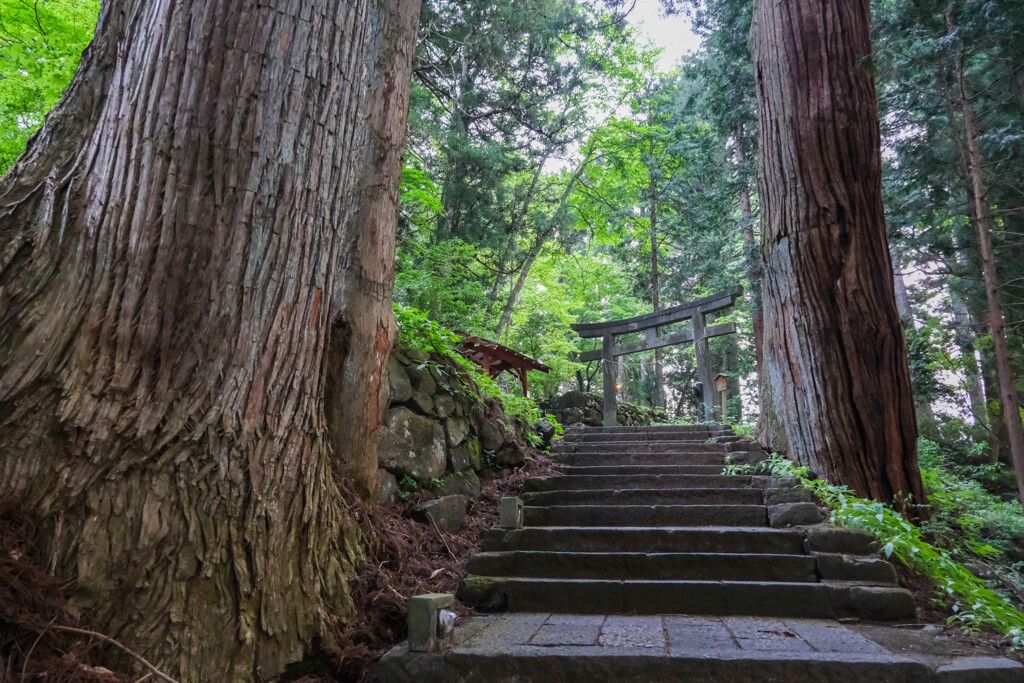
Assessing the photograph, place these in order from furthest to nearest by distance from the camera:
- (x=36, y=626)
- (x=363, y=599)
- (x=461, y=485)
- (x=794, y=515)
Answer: (x=461, y=485), (x=794, y=515), (x=363, y=599), (x=36, y=626)

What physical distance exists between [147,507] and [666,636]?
8.14 feet

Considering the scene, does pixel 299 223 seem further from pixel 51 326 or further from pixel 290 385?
pixel 51 326

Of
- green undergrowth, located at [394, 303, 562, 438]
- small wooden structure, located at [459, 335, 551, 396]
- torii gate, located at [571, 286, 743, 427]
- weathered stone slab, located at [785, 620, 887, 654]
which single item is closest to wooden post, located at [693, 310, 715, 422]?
torii gate, located at [571, 286, 743, 427]

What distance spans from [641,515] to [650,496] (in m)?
0.32

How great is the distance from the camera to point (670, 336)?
1299cm

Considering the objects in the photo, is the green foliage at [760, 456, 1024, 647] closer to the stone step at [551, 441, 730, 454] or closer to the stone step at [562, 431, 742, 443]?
the stone step at [551, 441, 730, 454]

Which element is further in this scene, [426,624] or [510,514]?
[510,514]

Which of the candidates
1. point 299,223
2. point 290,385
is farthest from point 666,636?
point 299,223

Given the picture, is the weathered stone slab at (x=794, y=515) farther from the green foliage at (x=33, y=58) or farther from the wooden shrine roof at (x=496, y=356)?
the wooden shrine roof at (x=496, y=356)

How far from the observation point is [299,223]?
2.36 metres

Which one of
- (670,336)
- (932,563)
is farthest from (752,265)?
(932,563)

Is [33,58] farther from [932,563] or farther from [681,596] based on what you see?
[932,563]

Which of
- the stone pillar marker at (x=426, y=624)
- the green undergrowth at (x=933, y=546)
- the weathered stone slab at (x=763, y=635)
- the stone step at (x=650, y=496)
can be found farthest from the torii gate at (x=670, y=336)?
the stone pillar marker at (x=426, y=624)

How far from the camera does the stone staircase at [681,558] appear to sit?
327 centimetres
